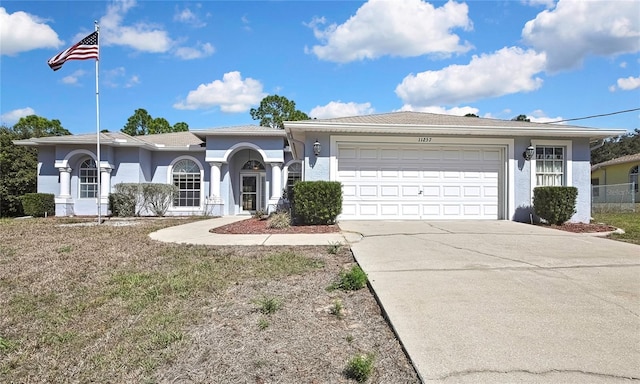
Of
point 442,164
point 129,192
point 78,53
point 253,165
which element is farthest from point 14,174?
point 442,164

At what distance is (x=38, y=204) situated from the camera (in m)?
17.5

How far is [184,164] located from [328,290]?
16.3 m

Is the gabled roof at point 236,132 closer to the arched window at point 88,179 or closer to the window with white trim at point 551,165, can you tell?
the arched window at point 88,179

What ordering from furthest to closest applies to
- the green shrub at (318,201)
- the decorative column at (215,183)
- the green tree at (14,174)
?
1. the green tree at (14,174)
2. the decorative column at (215,183)
3. the green shrub at (318,201)

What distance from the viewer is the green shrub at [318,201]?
9.77m

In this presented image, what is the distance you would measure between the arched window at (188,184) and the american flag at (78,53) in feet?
21.7

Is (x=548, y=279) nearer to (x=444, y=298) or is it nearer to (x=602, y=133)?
(x=444, y=298)

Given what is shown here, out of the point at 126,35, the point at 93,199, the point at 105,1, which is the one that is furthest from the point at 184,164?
the point at 105,1

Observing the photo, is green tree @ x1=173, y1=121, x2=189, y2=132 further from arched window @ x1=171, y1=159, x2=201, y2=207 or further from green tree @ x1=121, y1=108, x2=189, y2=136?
arched window @ x1=171, y1=159, x2=201, y2=207

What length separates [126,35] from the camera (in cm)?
1405

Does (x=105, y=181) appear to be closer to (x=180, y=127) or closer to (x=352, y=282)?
(x=352, y=282)

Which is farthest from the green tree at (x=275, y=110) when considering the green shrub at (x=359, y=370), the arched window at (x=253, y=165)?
the green shrub at (x=359, y=370)

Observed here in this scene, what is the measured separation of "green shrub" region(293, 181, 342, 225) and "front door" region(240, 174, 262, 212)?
9.31 meters

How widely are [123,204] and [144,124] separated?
24.5 m
